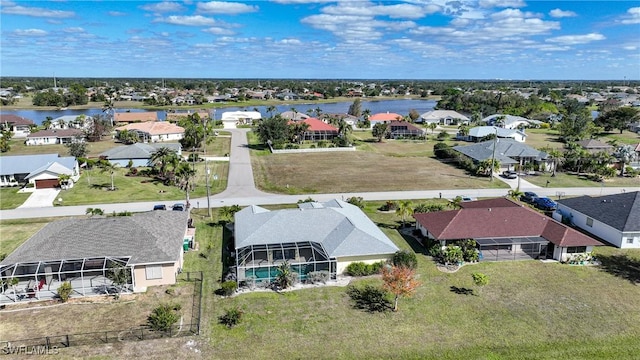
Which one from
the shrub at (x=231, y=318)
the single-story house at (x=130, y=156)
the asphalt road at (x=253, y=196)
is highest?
the single-story house at (x=130, y=156)

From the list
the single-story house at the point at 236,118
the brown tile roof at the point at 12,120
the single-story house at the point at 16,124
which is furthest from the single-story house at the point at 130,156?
the brown tile roof at the point at 12,120

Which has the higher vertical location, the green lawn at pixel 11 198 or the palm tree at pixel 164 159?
the palm tree at pixel 164 159

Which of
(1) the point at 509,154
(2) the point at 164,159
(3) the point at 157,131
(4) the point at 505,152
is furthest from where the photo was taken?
(3) the point at 157,131

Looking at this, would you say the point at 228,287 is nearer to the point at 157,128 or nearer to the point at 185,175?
the point at 185,175

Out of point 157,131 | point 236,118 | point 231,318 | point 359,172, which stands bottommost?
point 231,318

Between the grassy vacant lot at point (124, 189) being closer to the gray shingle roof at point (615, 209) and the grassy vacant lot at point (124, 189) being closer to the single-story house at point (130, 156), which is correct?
the single-story house at point (130, 156)

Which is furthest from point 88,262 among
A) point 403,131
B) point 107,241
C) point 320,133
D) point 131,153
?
point 403,131

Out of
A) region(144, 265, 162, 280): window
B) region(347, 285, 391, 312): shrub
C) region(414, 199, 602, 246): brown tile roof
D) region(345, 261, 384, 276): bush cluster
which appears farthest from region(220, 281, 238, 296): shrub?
region(414, 199, 602, 246): brown tile roof
